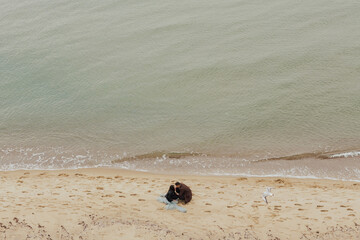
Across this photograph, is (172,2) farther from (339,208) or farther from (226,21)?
(339,208)

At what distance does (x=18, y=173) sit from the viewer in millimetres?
11977

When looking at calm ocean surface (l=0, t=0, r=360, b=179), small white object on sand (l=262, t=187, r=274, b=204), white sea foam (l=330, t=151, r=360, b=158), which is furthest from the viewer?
calm ocean surface (l=0, t=0, r=360, b=179)

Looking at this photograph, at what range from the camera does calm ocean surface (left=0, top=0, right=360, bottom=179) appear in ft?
39.8

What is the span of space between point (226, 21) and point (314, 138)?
36.8ft

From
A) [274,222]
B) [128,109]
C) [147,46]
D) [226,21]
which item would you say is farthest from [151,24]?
[274,222]

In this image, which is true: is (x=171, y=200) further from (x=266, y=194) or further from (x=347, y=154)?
(x=347, y=154)

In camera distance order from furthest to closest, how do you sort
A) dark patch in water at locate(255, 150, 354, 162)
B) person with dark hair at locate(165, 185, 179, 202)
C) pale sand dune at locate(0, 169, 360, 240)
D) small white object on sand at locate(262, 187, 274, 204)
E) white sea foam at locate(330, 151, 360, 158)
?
dark patch in water at locate(255, 150, 354, 162)
white sea foam at locate(330, 151, 360, 158)
small white object on sand at locate(262, 187, 274, 204)
person with dark hair at locate(165, 185, 179, 202)
pale sand dune at locate(0, 169, 360, 240)

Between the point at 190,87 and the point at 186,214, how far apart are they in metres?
8.30

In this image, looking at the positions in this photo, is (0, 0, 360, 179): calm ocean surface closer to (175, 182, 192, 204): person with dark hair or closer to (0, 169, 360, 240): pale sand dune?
(0, 169, 360, 240): pale sand dune

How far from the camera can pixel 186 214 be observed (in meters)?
8.52

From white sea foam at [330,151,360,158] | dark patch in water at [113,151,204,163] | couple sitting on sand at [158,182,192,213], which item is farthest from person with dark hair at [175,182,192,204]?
white sea foam at [330,151,360,158]

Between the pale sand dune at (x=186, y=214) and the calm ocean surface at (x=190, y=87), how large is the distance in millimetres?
1602

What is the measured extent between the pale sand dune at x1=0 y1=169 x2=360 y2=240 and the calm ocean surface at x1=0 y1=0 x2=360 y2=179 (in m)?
1.60

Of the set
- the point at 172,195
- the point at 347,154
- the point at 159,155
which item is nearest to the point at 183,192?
the point at 172,195
